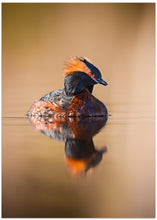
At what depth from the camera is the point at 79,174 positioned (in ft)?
10.6

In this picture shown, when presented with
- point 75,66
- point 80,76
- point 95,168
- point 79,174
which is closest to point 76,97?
point 80,76

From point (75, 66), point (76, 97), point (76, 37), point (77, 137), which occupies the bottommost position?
point (77, 137)

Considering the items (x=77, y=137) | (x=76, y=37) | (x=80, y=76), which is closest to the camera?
(x=77, y=137)

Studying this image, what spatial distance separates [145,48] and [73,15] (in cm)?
500

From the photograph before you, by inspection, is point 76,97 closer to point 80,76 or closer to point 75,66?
point 80,76

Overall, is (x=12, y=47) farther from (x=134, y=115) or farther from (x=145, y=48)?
(x=134, y=115)

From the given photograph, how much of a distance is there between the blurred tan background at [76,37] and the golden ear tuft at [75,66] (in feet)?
38.7

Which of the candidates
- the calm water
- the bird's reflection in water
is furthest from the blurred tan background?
the calm water

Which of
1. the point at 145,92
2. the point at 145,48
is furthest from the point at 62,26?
the point at 145,92

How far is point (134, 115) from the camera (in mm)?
7926

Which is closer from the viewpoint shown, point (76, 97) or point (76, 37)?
point (76, 97)

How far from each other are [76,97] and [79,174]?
14.5ft

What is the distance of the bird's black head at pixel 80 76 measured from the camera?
7.63m

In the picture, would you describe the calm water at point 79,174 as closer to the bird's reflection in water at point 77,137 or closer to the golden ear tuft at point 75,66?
the bird's reflection in water at point 77,137
